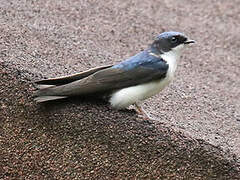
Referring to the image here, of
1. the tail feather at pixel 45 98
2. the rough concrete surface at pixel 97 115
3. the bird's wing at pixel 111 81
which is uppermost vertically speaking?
the bird's wing at pixel 111 81

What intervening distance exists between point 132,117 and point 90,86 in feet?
0.74

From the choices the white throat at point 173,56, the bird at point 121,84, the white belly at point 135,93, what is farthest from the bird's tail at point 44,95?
the white throat at point 173,56

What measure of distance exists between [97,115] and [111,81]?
159 mm

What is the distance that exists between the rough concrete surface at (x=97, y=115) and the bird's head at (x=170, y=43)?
0.33m

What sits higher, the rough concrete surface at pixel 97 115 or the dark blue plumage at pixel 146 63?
the dark blue plumage at pixel 146 63

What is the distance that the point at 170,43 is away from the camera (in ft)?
9.80

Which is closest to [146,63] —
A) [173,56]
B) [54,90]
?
[173,56]

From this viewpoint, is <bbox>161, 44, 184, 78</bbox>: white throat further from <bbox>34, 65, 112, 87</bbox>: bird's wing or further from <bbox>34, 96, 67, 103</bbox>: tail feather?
<bbox>34, 96, 67, 103</bbox>: tail feather

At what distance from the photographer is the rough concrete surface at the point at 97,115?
9.33 feet

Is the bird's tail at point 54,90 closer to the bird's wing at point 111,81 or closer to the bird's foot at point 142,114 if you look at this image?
the bird's wing at point 111,81

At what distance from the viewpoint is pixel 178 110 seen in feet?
10.9

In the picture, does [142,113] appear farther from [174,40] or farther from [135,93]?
[174,40]

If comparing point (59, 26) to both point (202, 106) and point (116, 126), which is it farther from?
point (116, 126)

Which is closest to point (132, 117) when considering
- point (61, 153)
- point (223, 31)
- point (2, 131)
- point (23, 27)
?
point (61, 153)
